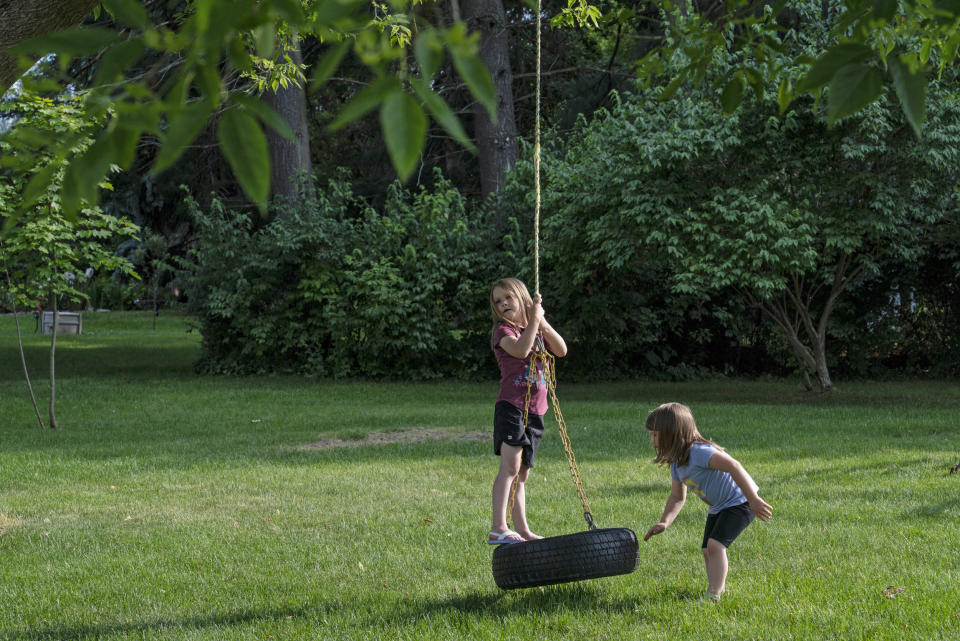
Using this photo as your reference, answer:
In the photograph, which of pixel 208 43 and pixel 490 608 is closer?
pixel 208 43

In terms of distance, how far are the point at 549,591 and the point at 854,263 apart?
1144 cm

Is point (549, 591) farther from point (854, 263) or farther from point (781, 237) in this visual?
point (854, 263)

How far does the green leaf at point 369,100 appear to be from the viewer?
4.08 ft

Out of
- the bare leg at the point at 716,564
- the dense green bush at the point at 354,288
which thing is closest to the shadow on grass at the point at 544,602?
the bare leg at the point at 716,564

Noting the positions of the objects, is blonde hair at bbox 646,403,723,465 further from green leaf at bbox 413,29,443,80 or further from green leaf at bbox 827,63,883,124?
green leaf at bbox 413,29,443,80

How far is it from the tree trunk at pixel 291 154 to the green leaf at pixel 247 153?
16.3 m

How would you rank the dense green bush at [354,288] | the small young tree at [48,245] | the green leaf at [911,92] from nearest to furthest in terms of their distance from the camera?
the green leaf at [911,92]
the small young tree at [48,245]
the dense green bush at [354,288]

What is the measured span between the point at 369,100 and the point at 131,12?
45cm

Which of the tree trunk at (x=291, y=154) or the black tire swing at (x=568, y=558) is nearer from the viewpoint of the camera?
the black tire swing at (x=568, y=558)

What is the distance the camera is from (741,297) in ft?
47.8

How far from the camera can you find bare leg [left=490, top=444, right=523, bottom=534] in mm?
4828

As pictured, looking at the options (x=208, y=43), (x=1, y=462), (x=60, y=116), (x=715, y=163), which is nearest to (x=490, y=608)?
(x=208, y=43)

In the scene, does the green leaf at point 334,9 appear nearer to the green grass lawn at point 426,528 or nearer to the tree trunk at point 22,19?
the tree trunk at point 22,19

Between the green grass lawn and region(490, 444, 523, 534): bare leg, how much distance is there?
1.07 feet
